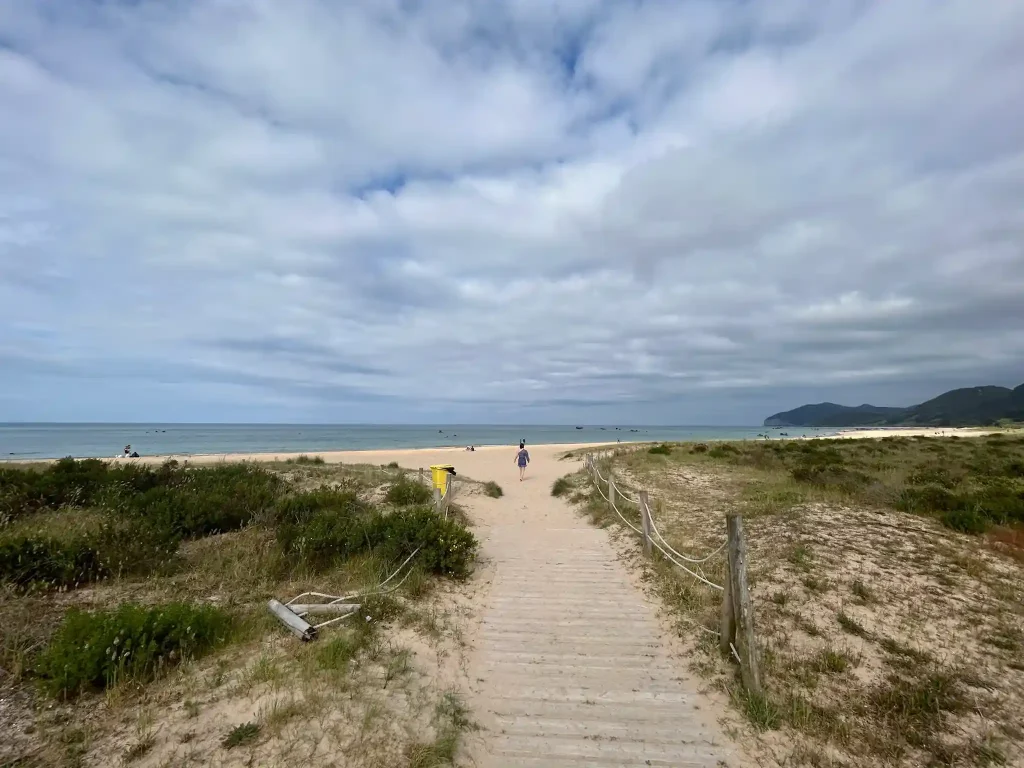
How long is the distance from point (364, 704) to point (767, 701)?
376 centimetres

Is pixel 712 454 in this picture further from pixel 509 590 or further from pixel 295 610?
pixel 295 610

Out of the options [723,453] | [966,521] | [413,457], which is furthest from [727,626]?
[413,457]

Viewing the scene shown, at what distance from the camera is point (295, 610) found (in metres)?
6.43

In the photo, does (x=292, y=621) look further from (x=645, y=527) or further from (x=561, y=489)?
(x=561, y=489)

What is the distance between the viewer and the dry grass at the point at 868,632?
448 centimetres

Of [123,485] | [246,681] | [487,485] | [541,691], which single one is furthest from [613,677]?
[487,485]

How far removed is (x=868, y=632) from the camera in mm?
6379

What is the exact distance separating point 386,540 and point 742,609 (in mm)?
6023

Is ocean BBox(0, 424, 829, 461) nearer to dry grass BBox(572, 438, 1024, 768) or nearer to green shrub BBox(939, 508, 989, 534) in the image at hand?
dry grass BBox(572, 438, 1024, 768)

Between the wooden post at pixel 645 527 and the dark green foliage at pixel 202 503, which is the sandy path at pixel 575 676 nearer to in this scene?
the wooden post at pixel 645 527

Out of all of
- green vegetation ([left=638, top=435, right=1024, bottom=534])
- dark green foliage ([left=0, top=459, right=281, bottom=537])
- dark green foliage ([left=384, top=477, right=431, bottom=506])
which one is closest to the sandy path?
dark green foliage ([left=384, top=477, right=431, bottom=506])

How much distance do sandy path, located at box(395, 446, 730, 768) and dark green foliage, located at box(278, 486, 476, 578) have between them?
2.46 ft

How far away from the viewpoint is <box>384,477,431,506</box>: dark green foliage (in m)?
15.0

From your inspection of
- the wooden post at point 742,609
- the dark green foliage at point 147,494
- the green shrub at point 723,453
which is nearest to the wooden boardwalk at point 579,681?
the wooden post at point 742,609
